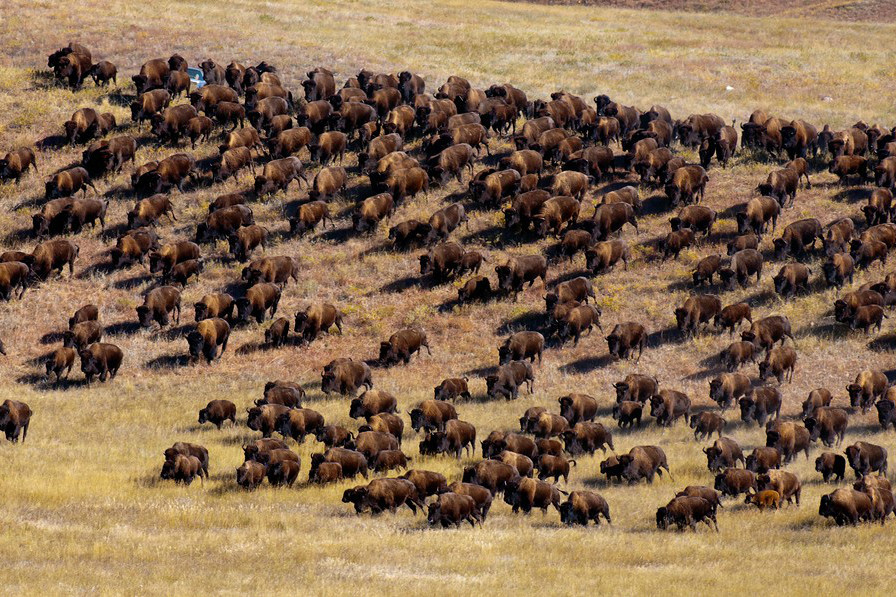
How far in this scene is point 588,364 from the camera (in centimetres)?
3164

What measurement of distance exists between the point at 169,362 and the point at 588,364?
34.4ft

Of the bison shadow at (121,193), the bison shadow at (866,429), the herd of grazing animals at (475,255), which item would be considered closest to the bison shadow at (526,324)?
the herd of grazing animals at (475,255)

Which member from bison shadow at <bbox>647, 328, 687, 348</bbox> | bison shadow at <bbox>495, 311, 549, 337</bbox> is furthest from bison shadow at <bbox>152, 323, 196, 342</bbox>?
bison shadow at <bbox>647, 328, 687, 348</bbox>

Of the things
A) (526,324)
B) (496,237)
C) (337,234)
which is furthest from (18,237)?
(526,324)

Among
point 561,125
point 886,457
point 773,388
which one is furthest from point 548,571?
point 561,125

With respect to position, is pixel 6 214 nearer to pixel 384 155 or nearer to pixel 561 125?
pixel 384 155

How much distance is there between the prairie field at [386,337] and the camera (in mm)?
17984

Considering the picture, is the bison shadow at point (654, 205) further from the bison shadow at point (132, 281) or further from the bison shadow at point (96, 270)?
the bison shadow at point (96, 270)

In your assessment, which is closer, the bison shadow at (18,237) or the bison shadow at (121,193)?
the bison shadow at (18,237)

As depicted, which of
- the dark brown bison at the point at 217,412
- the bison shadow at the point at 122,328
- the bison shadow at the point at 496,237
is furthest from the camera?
the bison shadow at the point at 496,237

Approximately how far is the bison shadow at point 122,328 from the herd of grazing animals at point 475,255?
16.2 inches

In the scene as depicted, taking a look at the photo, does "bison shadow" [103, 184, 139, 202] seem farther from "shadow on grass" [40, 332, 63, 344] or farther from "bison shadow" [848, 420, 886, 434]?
"bison shadow" [848, 420, 886, 434]

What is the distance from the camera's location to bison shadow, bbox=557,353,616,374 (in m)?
31.4

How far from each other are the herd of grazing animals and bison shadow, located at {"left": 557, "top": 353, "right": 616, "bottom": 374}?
0.43 m
